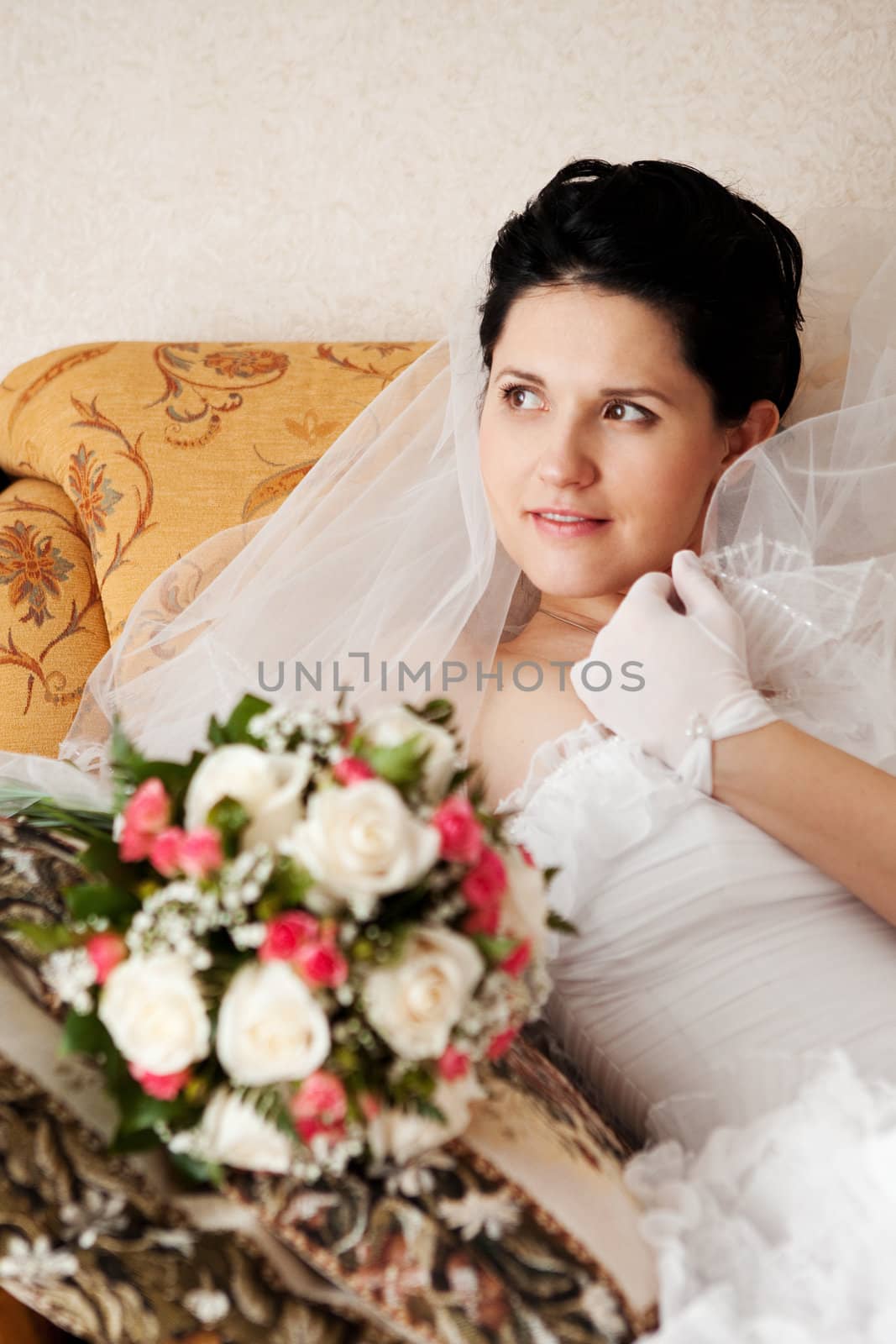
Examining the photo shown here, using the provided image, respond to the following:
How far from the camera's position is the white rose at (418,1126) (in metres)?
0.86

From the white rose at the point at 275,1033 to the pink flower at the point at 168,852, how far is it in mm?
114

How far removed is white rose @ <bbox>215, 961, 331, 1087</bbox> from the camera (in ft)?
2.56

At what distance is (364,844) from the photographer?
783mm

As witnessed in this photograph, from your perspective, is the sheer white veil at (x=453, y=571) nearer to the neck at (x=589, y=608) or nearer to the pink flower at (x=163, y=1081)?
the neck at (x=589, y=608)

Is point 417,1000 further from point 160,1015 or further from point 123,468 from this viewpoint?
point 123,468

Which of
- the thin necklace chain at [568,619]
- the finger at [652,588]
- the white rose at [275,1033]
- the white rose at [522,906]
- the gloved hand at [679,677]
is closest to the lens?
the white rose at [275,1033]

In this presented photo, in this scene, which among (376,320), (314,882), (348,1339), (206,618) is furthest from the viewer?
(376,320)

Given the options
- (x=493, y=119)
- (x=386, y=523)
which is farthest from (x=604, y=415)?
(x=493, y=119)

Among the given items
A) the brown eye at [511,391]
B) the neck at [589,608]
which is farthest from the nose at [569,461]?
the neck at [589,608]

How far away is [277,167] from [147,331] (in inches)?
15.8

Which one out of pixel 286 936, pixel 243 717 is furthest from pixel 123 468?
pixel 286 936

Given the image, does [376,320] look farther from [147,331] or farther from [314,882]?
[314,882]

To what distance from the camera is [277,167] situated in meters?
2.13

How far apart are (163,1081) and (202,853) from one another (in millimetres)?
166
